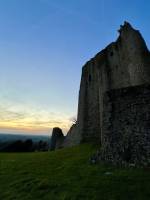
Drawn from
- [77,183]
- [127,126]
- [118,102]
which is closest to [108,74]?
[118,102]

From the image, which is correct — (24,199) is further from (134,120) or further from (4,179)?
(134,120)

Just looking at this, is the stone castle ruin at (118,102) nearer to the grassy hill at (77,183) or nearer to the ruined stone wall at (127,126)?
the ruined stone wall at (127,126)

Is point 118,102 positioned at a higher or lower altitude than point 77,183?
higher

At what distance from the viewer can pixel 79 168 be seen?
1744 cm

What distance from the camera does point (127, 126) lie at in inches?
689

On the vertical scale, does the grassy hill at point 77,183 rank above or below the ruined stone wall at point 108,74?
below

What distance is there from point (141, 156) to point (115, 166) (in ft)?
5.30

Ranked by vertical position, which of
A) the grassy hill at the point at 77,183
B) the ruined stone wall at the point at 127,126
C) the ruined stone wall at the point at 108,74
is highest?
the ruined stone wall at the point at 108,74

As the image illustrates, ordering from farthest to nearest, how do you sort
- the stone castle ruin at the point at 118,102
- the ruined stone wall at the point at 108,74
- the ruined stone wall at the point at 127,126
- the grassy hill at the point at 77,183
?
the ruined stone wall at the point at 108,74 → the stone castle ruin at the point at 118,102 → the ruined stone wall at the point at 127,126 → the grassy hill at the point at 77,183

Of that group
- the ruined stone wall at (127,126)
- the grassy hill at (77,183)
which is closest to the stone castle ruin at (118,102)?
the ruined stone wall at (127,126)

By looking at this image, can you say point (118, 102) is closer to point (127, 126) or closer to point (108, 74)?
point (127, 126)

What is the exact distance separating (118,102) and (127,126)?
1682 millimetres

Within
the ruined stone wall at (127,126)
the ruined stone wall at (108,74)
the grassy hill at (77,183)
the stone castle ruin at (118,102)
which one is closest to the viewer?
the grassy hill at (77,183)

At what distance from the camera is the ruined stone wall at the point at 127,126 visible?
16.6 metres
